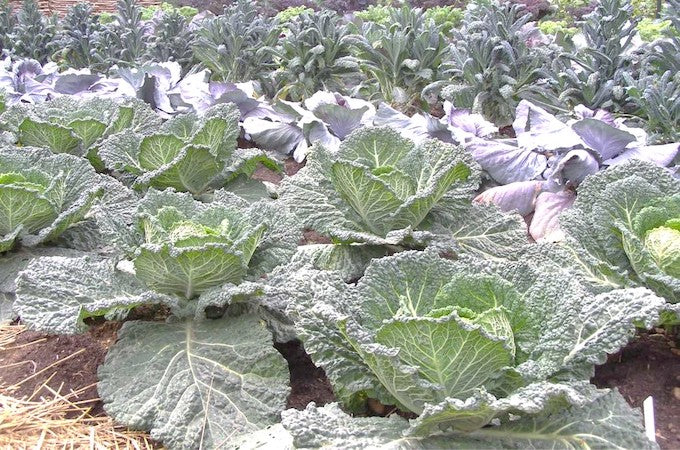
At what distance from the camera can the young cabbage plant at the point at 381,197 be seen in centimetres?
268

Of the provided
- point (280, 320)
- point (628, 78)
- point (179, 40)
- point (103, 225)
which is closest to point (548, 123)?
point (628, 78)

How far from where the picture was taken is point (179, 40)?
6352mm

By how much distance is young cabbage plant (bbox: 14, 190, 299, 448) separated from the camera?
2.15 meters

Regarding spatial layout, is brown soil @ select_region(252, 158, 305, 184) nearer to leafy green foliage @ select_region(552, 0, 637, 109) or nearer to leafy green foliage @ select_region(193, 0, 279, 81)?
leafy green foliage @ select_region(193, 0, 279, 81)

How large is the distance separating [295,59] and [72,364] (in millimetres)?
3208

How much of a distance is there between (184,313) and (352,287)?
2.54ft

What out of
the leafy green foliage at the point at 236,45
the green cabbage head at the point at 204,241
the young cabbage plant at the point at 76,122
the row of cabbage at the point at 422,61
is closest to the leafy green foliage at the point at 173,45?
the row of cabbage at the point at 422,61

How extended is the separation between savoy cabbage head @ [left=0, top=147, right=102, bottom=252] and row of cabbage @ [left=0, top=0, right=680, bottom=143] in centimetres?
175

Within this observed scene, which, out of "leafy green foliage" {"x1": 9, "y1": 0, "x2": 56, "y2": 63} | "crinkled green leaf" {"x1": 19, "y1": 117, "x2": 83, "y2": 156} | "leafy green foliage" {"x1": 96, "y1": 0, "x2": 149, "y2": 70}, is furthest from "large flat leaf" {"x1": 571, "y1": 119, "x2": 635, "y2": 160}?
"leafy green foliage" {"x1": 9, "y1": 0, "x2": 56, "y2": 63}

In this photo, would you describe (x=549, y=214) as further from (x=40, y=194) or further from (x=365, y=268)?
(x=40, y=194)

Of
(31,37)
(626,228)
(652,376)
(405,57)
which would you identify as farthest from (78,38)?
(652,376)

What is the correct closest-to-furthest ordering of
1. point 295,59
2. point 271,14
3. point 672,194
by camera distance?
point 672,194 → point 295,59 → point 271,14

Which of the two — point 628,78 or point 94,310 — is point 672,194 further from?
point 94,310

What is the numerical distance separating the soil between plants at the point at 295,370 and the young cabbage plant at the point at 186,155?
3.20 feet
